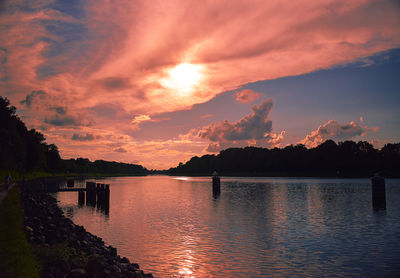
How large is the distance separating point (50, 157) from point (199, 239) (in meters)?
162

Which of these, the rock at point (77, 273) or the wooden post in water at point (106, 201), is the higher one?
the rock at point (77, 273)

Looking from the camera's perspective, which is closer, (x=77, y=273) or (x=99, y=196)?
(x=77, y=273)

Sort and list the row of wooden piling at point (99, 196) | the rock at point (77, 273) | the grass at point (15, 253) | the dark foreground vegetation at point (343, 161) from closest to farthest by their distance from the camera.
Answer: the grass at point (15, 253) → the rock at point (77, 273) → the row of wooden piling at point (99, 196) → the dark foreground vegetation at point (343, 161)

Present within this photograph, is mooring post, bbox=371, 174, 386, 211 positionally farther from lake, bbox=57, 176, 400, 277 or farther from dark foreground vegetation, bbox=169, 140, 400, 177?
dark foreground vegetation, bbox=169, 140, 400, 177

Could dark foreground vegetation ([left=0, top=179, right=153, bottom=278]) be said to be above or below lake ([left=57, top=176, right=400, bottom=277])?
above

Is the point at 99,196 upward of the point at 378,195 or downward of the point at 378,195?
downward

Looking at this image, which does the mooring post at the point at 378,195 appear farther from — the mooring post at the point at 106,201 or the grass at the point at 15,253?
the grass at the point at 15,253

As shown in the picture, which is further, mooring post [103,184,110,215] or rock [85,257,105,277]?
mooring post [103,184,110,215]

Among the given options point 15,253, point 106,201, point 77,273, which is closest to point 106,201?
point 106,201

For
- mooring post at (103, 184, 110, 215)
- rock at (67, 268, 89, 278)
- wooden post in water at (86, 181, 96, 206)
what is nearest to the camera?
rock at (67, 268, 89, 278)

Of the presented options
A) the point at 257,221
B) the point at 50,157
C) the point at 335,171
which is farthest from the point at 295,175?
the point at 257,221

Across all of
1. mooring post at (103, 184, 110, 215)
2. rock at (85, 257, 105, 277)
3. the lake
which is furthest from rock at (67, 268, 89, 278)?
mooring post at (103, 184, 110, 215)

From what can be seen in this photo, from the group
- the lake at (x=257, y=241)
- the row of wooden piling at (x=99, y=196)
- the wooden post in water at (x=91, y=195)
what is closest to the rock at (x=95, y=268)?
the lake at (x=257, y=241)

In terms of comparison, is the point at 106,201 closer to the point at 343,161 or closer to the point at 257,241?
the point at 257,241
